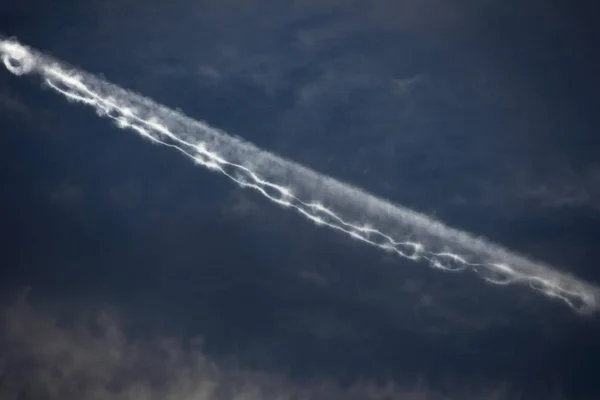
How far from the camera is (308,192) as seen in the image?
29.8 m

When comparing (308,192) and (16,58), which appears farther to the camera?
(16,58)

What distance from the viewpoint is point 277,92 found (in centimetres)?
3073

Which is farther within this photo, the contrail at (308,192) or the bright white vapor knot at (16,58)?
the bright white vapor knot at (16,58)

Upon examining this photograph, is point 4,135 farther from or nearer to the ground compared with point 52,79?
nearer to the ground

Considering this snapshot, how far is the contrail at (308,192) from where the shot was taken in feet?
96.4

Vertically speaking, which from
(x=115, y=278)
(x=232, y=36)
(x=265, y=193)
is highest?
(x=232, y=36)

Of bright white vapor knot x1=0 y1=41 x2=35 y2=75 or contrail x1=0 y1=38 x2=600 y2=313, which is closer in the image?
contrail x1=0 y1=38 x2=600 y2=313

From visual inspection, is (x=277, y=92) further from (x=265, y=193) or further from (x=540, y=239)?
(x=540, y=239)

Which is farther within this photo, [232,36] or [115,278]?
[232,36]

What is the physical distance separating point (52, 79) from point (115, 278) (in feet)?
25.3

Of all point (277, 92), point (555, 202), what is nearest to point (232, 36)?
point (277, 92)

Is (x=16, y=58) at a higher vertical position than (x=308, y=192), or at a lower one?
higher

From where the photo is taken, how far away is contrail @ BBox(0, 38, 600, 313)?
96.4 feet

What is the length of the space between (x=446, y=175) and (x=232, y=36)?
376 inches
